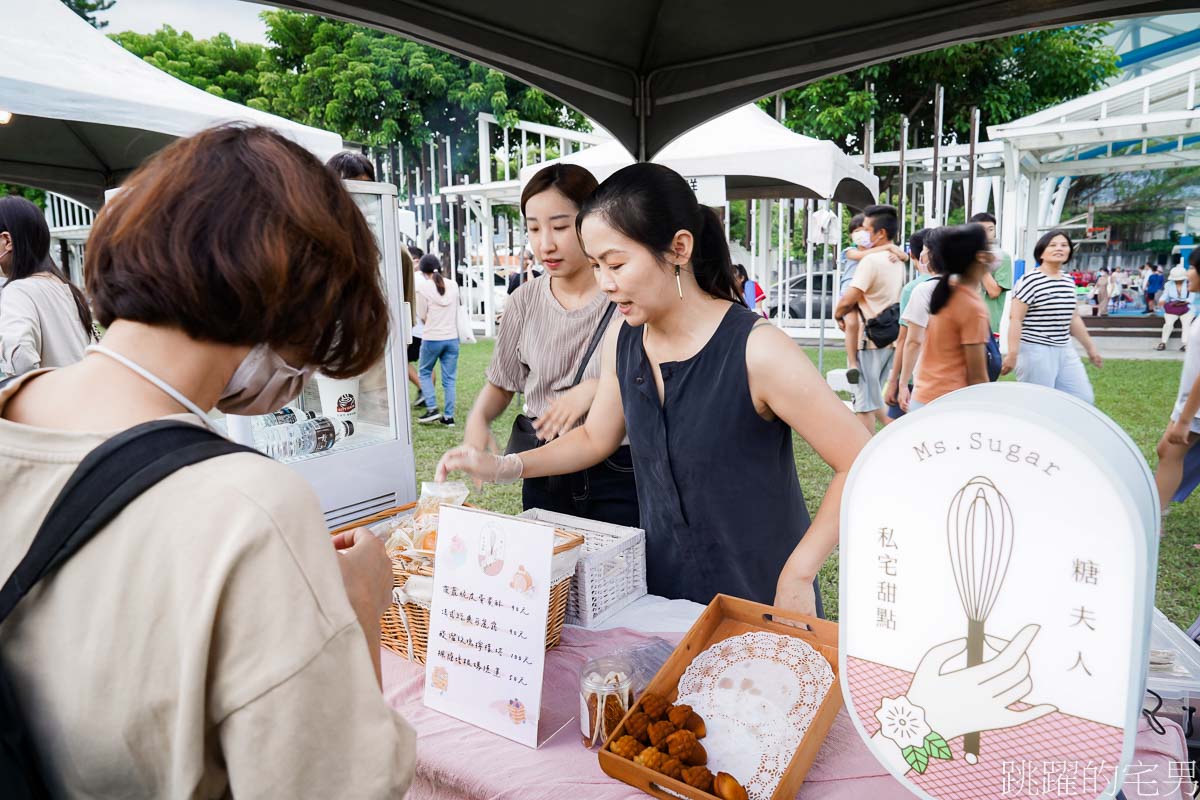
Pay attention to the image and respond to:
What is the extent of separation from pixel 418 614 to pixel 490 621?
226mm

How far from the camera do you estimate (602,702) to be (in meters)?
1.08

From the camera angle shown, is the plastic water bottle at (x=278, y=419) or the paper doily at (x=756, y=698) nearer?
the paper doily at (x=756, y=698)

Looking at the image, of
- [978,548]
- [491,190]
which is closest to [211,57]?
[491,190]

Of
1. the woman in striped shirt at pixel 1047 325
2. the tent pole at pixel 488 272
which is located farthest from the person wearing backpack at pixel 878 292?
the tent pole at pixel 488 272

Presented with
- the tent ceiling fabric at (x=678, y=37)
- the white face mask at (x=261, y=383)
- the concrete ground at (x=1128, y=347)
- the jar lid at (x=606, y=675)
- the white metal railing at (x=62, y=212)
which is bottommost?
the concrete ground at (x=1128, y=347)

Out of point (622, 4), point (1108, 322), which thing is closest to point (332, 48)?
point (1108, 322)

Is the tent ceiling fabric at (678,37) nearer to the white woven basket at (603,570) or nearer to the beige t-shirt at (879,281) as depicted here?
the white woven basket at (603,570)

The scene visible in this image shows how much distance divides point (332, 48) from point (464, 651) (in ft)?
90.1

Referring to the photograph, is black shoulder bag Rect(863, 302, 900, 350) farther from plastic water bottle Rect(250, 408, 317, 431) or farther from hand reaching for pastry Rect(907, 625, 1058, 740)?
hand reaching for pastry Rect(907, 625, 1058, 740)

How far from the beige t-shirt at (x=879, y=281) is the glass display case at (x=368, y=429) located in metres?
4.04

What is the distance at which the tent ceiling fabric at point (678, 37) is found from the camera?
2400 millimetres

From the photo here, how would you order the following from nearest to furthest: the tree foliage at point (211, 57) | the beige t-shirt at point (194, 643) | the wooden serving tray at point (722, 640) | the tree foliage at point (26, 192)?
the beige t-shirt at point (194, 643) < the wooden serving tray at point (722, 640) < the tree foliage at point (26, 192) < the tree foliage at point (211, 57)

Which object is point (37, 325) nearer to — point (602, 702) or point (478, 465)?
point (478, 465)

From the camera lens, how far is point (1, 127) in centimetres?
553
